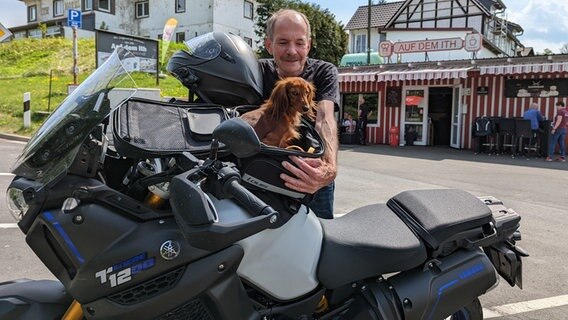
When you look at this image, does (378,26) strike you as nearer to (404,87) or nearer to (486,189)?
(404,87)

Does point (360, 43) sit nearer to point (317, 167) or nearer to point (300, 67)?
point (300, 67)

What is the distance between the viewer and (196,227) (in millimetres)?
1479

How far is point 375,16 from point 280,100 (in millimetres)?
41778

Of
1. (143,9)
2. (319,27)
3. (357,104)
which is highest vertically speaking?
(143,9)

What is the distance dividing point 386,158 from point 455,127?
5.64 meters

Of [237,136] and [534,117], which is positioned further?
[534,117]

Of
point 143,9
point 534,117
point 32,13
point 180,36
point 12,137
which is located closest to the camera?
point 12,137

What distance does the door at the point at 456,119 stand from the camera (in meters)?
17.1

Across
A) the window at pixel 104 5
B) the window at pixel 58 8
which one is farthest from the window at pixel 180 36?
the window at pixel 58 8

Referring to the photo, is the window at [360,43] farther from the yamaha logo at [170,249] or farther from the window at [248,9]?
the yamaha logo at [170,249]

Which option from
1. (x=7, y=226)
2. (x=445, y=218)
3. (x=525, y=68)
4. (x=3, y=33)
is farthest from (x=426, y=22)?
(x=445, y=218)

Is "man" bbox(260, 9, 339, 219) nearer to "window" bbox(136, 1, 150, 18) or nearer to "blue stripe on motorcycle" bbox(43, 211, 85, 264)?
"blue stripe on motorcycle" bbox(43, 211, 85, 264)

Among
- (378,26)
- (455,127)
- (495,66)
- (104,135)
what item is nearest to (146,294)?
(104,135)

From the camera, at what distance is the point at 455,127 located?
17500mm
